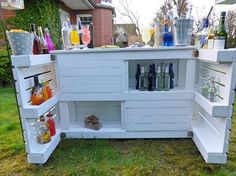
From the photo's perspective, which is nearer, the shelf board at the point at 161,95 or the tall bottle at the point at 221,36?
→ the tall bottle at the point at 221,36

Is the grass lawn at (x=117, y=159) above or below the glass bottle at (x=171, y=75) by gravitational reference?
below

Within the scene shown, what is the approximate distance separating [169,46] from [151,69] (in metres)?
0.26

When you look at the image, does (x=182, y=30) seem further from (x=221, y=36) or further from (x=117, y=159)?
(x=117, y=159)

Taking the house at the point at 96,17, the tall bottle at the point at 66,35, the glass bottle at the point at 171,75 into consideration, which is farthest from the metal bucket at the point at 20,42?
→ the house at the point at 96,17

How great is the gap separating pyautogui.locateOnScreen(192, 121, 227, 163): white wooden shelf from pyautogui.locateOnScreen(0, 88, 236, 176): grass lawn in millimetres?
68

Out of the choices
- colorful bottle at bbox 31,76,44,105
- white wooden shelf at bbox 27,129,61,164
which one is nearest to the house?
colorful bottle at bbox 31,76,44,105

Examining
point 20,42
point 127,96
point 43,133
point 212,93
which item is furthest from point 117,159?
point 20,42

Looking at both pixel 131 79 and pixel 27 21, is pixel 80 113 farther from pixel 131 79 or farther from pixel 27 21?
pixel 27 21

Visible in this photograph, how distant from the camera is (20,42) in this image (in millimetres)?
1179

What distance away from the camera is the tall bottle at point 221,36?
3.87ft

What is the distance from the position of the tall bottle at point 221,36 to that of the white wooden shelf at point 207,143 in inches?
25.0

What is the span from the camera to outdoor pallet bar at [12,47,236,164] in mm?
1363

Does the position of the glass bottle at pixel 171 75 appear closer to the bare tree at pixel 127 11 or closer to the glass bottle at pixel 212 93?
the glass bottle at pixel 212 93

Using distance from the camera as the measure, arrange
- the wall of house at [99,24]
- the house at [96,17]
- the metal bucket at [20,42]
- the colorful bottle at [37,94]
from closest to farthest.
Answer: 1. the metal bucket at [20,42]
2. the colorful bottle at [37,94]
3. the house at [96,17]
4. the wall of house at [99,24]
